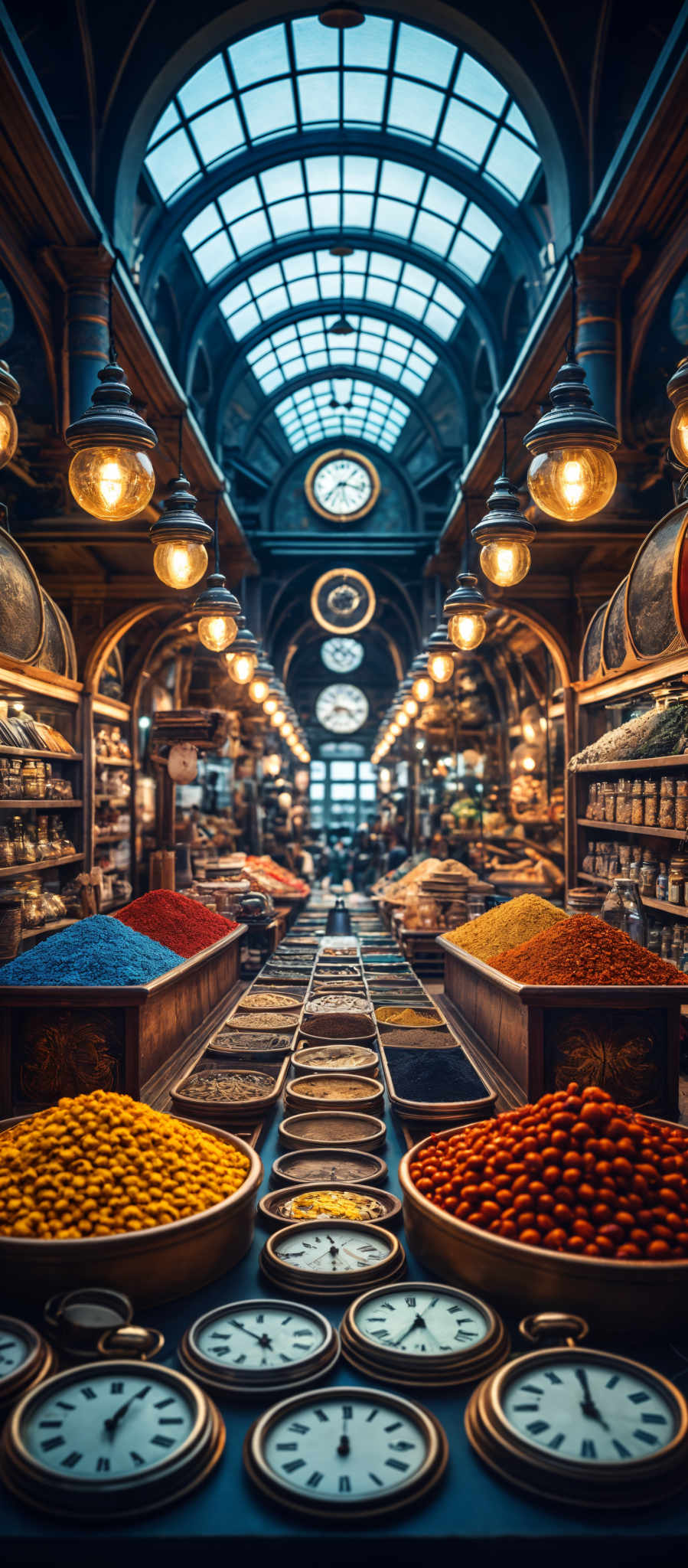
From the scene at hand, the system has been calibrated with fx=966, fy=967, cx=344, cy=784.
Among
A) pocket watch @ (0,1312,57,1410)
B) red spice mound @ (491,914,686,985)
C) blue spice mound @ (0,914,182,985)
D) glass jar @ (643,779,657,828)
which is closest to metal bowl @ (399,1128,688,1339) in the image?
pocket watch @ (0,1312,57,1410)

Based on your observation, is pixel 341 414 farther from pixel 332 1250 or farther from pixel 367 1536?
pixel 367 1536

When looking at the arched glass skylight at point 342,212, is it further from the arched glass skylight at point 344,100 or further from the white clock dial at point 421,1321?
the white clock dial at point 421,1321

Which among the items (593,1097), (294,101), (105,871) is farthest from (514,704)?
(593,1097)

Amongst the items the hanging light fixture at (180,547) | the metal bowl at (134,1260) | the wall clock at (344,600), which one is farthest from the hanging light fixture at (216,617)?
the wall clock at (344,600)

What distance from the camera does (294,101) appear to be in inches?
360

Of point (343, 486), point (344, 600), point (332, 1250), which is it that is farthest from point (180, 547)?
point (343, 486)

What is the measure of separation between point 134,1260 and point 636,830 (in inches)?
168

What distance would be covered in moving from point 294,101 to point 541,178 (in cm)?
269

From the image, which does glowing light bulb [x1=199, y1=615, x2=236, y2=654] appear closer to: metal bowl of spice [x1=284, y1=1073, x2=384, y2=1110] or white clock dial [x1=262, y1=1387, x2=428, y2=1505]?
metal bowl of spice [x1=284, y1=1073, x2=384, y2=1110]

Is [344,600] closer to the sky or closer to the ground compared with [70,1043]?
closer to the sky

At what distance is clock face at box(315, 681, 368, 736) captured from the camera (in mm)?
29469

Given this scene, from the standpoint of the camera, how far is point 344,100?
9.31 meters

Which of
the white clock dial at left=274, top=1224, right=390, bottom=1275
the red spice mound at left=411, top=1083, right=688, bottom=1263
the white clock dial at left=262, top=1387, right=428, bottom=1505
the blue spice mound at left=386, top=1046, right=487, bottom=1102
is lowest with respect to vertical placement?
the white clock dial at left=274, top=1224, right=390, bottom=1275

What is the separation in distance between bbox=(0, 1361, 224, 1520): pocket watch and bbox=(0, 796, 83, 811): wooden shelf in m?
4.41
